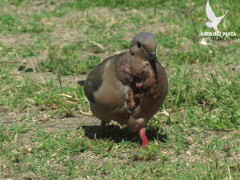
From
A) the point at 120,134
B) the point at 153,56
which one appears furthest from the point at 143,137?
the point at 153,56

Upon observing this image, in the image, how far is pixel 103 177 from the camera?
4938 mm

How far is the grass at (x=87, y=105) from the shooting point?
5160 millimetres

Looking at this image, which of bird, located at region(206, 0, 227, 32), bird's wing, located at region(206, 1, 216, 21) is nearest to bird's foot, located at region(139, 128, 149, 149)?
→ bird, located at region(206, 0, 227, 32)

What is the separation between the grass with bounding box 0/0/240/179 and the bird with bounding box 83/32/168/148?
36cm

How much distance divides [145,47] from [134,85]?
0.36 m

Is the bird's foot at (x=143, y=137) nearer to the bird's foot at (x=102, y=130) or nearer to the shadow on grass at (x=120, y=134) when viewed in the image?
the shadow on grass at (x=120, y=134)

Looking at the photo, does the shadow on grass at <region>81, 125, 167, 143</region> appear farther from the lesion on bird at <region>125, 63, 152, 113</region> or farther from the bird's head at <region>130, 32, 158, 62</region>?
the bird's head at <region>130, 32, 158, 62</region>

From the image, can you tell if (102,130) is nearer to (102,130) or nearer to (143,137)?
(102,130)

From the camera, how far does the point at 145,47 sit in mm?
5035

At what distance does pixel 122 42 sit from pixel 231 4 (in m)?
2.36

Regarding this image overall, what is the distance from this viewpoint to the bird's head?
502 centimetres

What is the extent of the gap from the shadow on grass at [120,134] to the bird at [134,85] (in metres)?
0.41

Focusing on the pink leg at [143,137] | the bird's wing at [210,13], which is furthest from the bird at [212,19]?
the pink leg at [143,137]

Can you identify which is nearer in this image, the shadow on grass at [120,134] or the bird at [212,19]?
the shadow on grass at [120,134]
